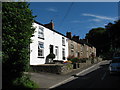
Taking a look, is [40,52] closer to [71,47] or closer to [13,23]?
[13,23]

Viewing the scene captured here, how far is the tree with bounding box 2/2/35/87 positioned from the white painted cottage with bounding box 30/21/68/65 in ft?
21.5

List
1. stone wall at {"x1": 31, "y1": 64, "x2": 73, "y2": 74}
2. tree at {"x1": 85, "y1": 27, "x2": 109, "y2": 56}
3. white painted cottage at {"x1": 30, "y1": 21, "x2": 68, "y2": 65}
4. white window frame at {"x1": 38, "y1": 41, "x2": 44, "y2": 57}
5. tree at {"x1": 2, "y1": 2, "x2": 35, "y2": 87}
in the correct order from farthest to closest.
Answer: tree at {"x1": 85, "y1": 27, "x2": 109, "y2": 56}, white window frame at {"x1": 38, "y1": 41, "x2": 44, "y2": 57}, white painted cottage at {"x1": 30, "y1": 21, "x2": 68, "y2": 65}, stone wall at {"x1": 31, "y1": 64, "x2": 73, "y2": 74}, tree at {"x1": 2, "y1": 2, "x2": 35, "y2": 87}

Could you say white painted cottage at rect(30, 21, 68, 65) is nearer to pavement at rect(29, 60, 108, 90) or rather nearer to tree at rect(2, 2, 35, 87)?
pavement at rect(29, 60, 108, 90)

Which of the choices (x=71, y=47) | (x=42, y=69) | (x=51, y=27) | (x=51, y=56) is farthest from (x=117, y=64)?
(x=71, y=47)

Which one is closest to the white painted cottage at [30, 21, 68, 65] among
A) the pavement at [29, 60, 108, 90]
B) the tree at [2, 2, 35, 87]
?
the pavement at [29, 60, 108, 90]

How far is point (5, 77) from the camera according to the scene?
25.4 ft

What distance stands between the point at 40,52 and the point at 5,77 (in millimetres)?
10869

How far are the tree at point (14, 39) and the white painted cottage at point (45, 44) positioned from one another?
654 cm

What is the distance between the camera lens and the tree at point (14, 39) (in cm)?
747

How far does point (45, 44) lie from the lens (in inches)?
778

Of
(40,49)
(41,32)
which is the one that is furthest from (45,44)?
(41,32)

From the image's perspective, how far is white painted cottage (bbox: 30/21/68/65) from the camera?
17066 mm

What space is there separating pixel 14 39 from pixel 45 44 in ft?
40.5

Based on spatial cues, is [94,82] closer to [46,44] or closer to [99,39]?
[46,44]
